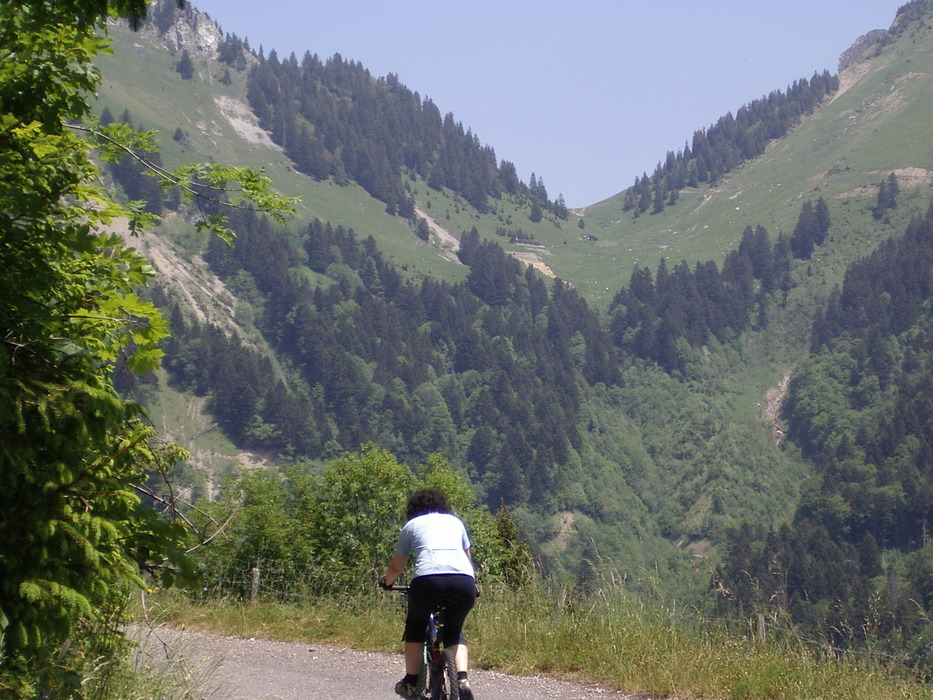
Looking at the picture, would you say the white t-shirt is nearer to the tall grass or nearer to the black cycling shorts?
the black cycling shorts

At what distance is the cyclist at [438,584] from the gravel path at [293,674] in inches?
54.6

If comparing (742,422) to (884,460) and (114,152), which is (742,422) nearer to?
(884,460)

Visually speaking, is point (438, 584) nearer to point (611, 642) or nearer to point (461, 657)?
point (461, 657)

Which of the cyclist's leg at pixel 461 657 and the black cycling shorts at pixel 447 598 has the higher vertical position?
the black cycling shorts at pixel 447 598

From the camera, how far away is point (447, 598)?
6234 mm

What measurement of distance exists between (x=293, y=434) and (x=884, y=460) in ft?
315

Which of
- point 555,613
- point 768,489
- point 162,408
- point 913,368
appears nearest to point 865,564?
point 768,489

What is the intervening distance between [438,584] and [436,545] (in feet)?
0.94

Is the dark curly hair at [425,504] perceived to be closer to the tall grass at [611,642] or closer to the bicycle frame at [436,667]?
the bicycle frame at [436,667]

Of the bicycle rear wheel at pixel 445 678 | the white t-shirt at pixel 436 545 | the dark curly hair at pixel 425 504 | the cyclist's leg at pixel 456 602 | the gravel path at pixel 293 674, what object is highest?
the dark curly hair at pixel 425 504

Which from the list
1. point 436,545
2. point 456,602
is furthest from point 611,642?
point 436,545

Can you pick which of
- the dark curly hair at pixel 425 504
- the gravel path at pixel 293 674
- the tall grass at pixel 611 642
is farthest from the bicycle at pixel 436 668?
the tall grass at pixel 611 642

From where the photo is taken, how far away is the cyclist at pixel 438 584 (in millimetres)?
6203

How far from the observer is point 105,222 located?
21.5ft
